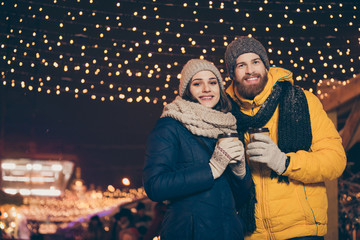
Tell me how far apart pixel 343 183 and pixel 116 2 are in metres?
4.87

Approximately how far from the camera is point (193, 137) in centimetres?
289

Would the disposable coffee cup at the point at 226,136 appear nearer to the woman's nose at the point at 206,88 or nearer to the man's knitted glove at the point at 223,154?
the man's knitted glove at the point at 223,154

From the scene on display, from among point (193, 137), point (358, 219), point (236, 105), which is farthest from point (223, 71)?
point (193, 137)

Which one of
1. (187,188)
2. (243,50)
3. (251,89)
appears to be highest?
(243,50)

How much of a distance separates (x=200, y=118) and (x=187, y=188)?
1.68 feet

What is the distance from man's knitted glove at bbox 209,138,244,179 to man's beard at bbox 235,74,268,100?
2.41 ft

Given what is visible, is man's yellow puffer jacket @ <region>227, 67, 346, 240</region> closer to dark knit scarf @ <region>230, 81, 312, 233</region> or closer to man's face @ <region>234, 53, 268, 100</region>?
dark knit scarf @ <region>230, 81, 312, 233</region>

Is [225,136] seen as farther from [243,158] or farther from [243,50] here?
[243,50]

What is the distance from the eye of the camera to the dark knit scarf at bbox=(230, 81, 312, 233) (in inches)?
122

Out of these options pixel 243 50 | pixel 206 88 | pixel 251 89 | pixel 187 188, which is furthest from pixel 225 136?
pixel 243 50

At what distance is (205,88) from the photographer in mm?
3111

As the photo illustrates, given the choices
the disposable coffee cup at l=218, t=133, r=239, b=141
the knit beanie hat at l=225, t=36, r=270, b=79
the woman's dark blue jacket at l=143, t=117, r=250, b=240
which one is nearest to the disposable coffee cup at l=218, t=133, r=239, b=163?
the disposable coffee cup at l=218, t=133, r=239, b=141

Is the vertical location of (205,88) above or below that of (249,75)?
below

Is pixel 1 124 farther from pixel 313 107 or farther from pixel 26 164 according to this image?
pixel 26 164
